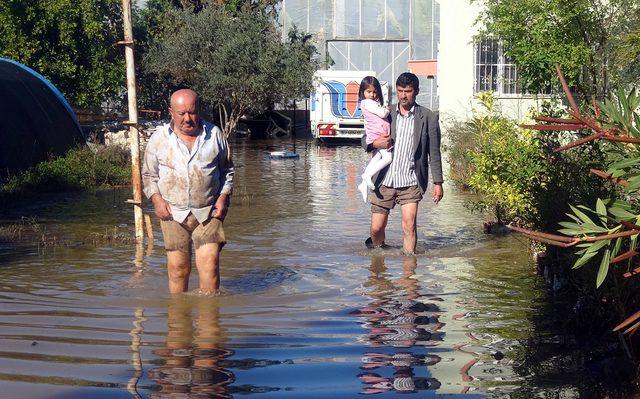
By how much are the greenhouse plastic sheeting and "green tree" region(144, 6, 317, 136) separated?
563 inches

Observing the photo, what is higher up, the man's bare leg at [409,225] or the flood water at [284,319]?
the man's bare leg at [409,225]

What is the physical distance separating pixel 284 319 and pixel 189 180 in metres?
1.37

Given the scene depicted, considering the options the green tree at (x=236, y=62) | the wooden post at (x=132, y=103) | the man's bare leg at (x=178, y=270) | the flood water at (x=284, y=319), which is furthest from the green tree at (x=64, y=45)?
the man's bare leg at (x=178, y=270)

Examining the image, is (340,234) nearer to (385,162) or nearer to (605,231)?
(385,162)

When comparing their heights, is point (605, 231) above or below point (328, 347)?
above

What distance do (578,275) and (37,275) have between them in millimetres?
5125

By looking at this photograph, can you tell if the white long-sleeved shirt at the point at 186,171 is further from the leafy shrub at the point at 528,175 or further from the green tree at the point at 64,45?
the green tree at the point at 64,45

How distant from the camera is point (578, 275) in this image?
738 centimetres

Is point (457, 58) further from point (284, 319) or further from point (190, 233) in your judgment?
point (284, 319)

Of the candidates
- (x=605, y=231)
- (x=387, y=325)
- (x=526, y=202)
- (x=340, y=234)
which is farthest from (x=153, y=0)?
(x=605, y=231)

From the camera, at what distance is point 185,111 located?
7973mm

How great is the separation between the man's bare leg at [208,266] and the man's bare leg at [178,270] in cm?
13

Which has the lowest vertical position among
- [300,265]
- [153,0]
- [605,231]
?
[300,265]

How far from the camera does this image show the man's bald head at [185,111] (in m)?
7.96
